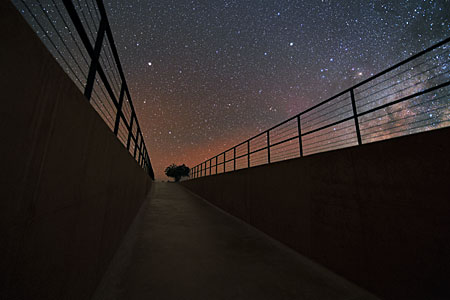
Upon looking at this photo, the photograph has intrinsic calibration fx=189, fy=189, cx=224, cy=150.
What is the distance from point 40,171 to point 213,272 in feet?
9.95

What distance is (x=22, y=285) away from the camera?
1.08 metres

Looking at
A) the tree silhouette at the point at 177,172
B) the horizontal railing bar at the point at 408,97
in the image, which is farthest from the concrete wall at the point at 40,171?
the tree silhouette at the point at 177,172

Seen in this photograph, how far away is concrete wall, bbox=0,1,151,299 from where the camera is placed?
3.09 ft

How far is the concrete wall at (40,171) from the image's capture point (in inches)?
37.1

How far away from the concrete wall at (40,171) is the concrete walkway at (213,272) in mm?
998

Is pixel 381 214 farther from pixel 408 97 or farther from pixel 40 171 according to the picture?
pixel 40 171

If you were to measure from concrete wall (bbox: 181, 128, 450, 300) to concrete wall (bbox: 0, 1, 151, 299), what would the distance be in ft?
12.4

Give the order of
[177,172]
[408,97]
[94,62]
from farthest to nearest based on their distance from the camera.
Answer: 1. [177,172]
2. [408,97]
3. [94,62]

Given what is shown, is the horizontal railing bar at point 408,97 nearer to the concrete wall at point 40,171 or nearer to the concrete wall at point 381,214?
the concrete wall at point 381,214

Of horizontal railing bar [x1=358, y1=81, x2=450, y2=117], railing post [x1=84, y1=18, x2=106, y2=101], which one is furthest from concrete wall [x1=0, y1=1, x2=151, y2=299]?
horizontal railing bar [x1=358, y1=81, x2=450, y2=117]

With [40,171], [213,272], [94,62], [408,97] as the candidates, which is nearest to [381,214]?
[408,97]

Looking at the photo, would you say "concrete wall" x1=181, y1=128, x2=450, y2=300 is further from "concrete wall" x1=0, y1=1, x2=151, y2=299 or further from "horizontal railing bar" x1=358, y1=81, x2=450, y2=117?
"concrete wall" x1=0, y1=1, x2=151, y2=299

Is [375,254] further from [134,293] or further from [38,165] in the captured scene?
[38,165]

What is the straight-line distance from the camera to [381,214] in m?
2.78
